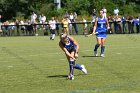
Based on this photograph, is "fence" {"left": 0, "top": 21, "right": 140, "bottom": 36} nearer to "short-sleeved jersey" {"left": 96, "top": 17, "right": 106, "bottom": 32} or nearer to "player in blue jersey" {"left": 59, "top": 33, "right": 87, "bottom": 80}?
"short-sleeved jersey" {"left": 96, "top": 17, "right": 106, "bottom": 32}

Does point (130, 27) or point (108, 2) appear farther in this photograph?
point (108, 2)

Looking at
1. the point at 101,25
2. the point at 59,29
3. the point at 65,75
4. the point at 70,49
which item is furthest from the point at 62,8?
the point at 70,49

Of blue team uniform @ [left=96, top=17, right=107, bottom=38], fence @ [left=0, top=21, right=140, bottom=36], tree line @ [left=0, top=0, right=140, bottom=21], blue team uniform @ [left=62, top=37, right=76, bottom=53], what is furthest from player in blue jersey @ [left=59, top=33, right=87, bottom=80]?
tree line @ [left=0, top=0, right=140, bottom=21]

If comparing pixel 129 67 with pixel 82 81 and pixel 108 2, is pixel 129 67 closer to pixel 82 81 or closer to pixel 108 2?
pixel 82 81

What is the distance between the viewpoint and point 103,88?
486 inches

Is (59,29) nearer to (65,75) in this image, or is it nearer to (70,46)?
(65,75)

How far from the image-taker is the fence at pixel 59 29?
4359 cm

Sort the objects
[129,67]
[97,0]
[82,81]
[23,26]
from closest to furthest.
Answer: [82,81] → [129,67] → [23,26] → [97,0]

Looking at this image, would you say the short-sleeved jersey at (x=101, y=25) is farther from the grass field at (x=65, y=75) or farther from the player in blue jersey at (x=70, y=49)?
the player in blue jersey at (x=70, y=49)

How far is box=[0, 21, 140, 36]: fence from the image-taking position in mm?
43594

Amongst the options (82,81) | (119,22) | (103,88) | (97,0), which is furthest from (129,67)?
(97,0)

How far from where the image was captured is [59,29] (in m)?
44.9

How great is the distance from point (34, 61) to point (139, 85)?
26.7 ft

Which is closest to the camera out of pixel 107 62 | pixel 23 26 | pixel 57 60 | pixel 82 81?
pixel 82 81
